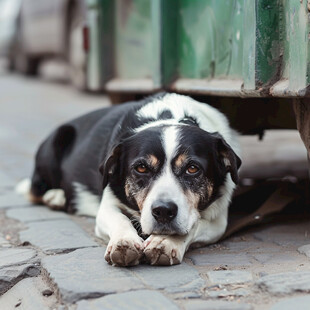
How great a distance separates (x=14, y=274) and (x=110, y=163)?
2.77 feet

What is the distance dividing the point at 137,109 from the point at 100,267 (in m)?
1.31

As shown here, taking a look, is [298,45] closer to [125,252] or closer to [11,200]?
[125,252]

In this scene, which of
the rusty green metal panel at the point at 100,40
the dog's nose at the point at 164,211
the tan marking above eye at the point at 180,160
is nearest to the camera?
the dog's nose at the point at 164,211

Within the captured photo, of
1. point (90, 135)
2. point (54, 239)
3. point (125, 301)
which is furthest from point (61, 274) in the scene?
point (90, 135)

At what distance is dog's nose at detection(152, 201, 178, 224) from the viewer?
309cm

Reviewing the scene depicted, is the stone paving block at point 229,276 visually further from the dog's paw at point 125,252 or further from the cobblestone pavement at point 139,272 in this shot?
the dog's paw at point 125,252

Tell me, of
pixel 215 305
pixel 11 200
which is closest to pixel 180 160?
pixel 215 305

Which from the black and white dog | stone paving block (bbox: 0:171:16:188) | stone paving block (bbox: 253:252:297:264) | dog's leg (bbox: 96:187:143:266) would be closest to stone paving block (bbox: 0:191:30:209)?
stone paving block (bbox: 0:171:16:188)

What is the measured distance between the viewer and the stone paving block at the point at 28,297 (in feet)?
8.89

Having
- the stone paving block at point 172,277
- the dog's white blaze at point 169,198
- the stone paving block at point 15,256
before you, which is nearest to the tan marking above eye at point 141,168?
the dog's white blaze at point 169,198

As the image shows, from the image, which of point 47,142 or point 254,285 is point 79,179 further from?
point 254,285

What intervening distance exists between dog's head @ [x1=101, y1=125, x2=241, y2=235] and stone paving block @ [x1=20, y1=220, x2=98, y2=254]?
33 centimetres

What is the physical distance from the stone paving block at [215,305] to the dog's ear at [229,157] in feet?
3.63

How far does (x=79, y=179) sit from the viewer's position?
180 inches
